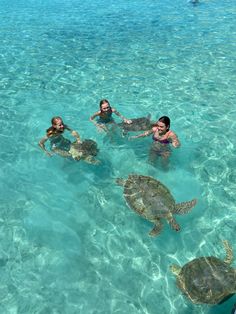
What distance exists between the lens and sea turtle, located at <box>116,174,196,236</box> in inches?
296

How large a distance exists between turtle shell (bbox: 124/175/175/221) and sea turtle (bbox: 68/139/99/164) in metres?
1.67

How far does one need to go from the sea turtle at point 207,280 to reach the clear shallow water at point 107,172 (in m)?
0.35

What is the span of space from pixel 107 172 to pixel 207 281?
4356 millimetres

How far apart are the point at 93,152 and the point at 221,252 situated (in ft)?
14.7

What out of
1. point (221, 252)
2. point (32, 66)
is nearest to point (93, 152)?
point (221, 252)

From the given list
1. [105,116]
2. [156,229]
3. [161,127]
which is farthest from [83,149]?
[156,229]

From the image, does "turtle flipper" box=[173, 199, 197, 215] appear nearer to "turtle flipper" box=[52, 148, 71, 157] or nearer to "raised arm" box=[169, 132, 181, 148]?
"raised arm" box=[169, 132, 181, 148]

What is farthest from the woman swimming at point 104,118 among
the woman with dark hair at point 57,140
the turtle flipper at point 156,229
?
the turtle flipper at point 156,229

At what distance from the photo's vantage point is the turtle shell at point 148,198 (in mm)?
7551

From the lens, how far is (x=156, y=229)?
752 cm

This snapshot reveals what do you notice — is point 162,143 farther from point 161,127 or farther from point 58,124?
point 58,124

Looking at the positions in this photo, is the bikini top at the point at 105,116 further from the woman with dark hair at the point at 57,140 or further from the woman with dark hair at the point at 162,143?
the woman with dark hair at the point at 162,143

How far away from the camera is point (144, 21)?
73.2 ft

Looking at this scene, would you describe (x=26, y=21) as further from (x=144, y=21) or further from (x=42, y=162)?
(x=42, y=162)
